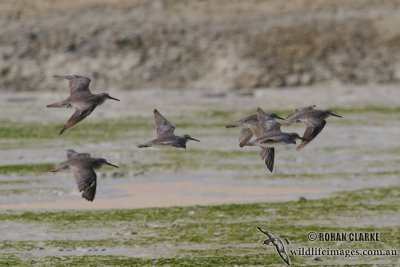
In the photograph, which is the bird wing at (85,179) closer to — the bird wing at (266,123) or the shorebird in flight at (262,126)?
the shorebird in flight at (262,126)

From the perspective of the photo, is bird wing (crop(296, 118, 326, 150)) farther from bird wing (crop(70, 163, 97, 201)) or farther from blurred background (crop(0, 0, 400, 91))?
blurred background (crop(0, 0, 400, 91))

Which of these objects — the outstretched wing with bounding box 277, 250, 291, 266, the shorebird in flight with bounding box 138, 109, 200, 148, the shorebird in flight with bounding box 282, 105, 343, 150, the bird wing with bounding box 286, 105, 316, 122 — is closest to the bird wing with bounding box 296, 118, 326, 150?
the shorebird in flight with bounding box 282, 105, 343, 150

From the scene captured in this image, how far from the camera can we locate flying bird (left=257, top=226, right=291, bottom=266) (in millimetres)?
16086

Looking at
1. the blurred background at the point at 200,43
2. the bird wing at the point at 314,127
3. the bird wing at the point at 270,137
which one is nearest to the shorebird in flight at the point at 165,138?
the bird wing at the point at 270,137

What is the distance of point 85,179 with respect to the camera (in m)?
14.7

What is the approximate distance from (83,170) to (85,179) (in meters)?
0.30

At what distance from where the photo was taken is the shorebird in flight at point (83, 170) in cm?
1440

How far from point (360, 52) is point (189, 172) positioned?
18.1 meters

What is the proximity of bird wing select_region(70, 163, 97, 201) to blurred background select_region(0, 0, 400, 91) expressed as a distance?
24.1 meters

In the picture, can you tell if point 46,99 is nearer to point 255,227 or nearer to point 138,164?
point 138,164

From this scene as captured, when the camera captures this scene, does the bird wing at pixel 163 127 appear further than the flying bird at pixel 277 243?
No

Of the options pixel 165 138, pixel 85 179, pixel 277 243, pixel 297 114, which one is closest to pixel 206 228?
pixel 277 243

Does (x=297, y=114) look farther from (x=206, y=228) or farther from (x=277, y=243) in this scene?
(x=206, y=228)

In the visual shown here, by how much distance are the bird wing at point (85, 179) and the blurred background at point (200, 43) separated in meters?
24.1
